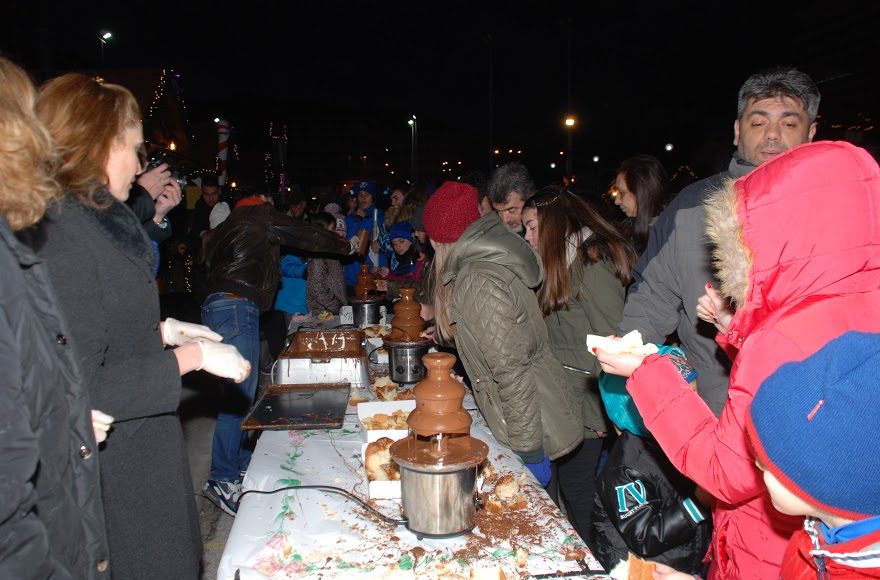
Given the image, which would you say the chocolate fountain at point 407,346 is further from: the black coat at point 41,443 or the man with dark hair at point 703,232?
the black coat at point 41,443

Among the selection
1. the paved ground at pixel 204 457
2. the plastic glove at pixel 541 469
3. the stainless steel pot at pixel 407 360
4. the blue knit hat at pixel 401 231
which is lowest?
the paved ground at pixel 204 457

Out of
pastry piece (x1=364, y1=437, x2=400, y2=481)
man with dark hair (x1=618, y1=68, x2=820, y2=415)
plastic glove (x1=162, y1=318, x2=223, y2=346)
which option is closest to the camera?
pastry piece (x1=364, y1=437, x2=400, y2=481)

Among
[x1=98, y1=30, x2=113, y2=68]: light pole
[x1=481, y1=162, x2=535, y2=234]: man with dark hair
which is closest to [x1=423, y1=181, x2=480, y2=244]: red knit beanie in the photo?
[x1=481, y1=162, x2=535, y2=234]: man with dark hair

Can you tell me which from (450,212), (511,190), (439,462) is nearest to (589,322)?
(450,212)

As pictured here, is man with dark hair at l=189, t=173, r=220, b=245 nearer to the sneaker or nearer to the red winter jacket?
the sneaker

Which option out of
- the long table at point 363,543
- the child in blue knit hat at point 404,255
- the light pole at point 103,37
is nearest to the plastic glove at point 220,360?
the long table at point 363,543

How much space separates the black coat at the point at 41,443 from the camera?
3.45 feet

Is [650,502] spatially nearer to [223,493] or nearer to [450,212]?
[450,212]

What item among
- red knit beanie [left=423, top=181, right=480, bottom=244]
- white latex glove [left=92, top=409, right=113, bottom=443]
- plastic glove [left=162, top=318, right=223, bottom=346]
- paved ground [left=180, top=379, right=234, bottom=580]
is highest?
red knit beanie [left=423, top=181, right=480, bottom=244]

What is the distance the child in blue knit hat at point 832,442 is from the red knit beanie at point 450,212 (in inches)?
85.7

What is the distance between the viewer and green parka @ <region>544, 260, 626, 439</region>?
348 centimetres

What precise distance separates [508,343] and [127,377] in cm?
150

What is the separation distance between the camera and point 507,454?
254 cm

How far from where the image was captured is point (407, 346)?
3.45 m
